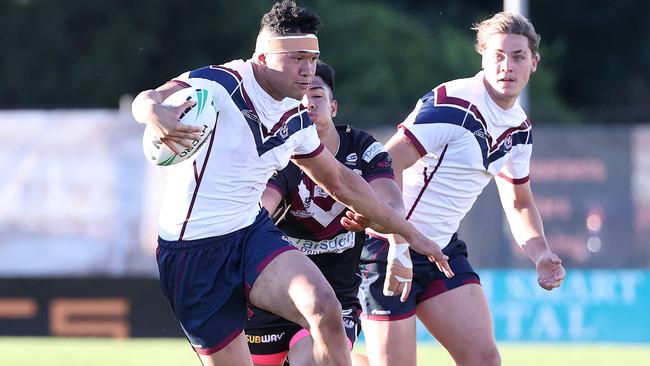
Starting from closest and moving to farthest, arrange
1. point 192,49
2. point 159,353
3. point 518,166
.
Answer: point 518,166
point 159,353
point 192,49

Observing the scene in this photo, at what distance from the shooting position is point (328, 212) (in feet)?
22.2

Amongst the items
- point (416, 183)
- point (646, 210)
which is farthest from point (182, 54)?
point (416, 183)

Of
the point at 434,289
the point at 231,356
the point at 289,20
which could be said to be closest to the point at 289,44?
the point at 289,20

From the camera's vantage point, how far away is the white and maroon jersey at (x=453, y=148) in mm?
6852

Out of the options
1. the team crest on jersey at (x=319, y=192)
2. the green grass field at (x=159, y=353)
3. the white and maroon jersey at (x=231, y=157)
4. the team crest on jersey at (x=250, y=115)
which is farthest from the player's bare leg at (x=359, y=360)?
the green grass field at (x=159, y=353)

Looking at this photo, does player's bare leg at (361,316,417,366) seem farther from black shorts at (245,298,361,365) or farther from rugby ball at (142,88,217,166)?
rugby ball at (142,88,217,166)

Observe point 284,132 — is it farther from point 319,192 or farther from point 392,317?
point 392,317

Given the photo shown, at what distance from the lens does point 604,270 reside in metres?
14.0

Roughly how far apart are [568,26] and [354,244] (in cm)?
2451

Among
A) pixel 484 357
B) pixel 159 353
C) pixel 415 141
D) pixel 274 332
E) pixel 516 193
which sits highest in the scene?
pixel 415 141

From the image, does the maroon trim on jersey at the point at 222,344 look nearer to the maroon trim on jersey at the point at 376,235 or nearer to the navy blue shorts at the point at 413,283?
the navy blue shorts at the point at 413,283

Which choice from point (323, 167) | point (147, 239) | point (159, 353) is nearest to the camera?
point (323, 167)

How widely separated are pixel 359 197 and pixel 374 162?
48cm

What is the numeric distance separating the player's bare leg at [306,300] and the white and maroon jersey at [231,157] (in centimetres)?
33
